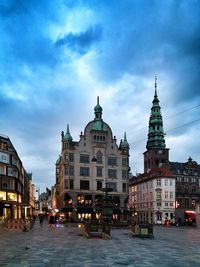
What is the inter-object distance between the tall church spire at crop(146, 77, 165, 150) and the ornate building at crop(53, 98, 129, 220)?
3504 cm

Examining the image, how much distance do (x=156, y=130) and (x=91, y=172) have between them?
4470cm

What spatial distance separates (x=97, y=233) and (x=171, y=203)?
78945 mm

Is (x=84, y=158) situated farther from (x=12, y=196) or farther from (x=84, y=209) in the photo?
(x=12, y=196)

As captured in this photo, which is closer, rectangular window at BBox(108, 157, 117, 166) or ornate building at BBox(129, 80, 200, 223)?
rectangular window at BBox(108, 157, 117, 166)

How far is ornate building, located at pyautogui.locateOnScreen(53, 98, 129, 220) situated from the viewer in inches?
3674

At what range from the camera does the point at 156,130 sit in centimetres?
13475

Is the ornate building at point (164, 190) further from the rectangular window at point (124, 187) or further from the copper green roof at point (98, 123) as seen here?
the copper green roof at point (98, 123)

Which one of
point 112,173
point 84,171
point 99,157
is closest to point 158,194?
point 112,173

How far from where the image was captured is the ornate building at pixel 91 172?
93312mm

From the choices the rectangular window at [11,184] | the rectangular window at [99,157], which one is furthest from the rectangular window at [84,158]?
the rectangular window at [11,184]

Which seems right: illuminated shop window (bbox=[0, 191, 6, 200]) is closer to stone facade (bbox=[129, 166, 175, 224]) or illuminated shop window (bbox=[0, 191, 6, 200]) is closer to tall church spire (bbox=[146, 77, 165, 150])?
stone facade (bbox=[129, 166, 175, 224])

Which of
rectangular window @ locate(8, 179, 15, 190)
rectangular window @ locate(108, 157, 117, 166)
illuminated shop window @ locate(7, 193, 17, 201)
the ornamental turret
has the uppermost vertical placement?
the ornamental turret

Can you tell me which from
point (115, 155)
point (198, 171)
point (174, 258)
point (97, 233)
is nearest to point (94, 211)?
point (115, 155)

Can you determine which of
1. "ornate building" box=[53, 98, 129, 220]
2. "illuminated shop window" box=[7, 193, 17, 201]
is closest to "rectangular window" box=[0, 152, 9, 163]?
"illuminated shop window" box=[7, 193, 17, 201]
